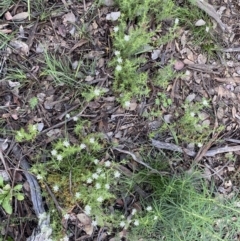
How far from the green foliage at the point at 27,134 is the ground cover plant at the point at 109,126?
0.02 meters

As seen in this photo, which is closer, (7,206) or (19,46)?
(7,206)

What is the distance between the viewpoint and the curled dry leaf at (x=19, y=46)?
215cm

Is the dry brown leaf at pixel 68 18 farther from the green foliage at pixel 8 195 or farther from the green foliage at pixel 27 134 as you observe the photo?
the green foliage at pixel 8 195

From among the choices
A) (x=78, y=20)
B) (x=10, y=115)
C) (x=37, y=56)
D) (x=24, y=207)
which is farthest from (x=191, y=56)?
(x=24, y=207)

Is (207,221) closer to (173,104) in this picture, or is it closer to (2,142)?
(173,104)

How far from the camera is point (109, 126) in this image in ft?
7.27

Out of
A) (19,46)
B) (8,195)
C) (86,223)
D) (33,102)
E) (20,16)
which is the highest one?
(20,16)

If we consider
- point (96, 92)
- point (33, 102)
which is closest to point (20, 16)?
point (33, 102)

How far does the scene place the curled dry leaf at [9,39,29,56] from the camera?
2.15m

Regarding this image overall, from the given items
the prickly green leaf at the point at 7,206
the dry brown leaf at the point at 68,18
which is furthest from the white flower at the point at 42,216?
the dry brown leaf at the point at 68,18

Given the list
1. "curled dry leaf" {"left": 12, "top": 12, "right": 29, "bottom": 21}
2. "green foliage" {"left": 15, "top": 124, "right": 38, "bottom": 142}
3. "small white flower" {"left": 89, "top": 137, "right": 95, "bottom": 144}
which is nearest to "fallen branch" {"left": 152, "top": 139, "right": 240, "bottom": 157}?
"small white flower" {"left": 89, "top": 137, "right": 95, "bottom": 144}

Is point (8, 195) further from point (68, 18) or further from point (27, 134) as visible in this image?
point (68, 18)

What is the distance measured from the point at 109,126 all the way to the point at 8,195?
62 centimetres

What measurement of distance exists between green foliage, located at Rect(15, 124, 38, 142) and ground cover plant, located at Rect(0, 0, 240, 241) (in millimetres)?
18
